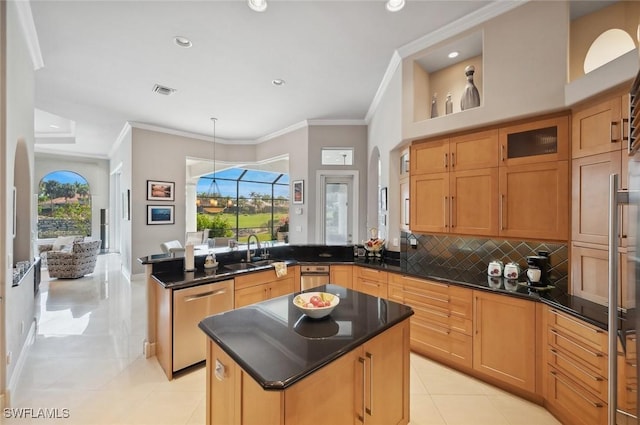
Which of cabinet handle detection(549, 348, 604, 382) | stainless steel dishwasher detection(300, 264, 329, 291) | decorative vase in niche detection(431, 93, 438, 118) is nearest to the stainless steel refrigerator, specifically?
cabinet handle detection(549, 348, 604, 382)

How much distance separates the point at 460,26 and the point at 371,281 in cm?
281

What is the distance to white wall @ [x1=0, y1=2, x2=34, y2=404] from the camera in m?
2.10

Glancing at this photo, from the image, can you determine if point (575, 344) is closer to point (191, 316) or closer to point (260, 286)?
point (260, 286)

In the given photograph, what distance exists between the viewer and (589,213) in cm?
202

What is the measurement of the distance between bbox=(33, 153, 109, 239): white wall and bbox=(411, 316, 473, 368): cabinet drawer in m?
10.4

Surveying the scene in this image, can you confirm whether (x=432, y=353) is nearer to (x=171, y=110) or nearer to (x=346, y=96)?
(x=346, y=96)

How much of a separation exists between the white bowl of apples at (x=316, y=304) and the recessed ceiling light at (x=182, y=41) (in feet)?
9.41

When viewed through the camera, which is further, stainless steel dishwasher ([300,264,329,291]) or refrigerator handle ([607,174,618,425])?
stainless steel dishwasher ([300,264,329,291])

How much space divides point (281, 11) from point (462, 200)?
2.48 m

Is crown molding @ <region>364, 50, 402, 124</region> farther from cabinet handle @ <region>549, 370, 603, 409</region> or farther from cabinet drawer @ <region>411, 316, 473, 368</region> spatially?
cabinet handle @ <region>549, 370, 603, 409</region>

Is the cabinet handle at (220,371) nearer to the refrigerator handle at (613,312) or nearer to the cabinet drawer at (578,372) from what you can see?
the refrigerator handle at (613,312)

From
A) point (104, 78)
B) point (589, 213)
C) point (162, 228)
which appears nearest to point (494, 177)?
point (589, 213)

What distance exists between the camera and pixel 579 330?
1822mm

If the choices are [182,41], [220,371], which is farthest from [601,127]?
[182,41]
